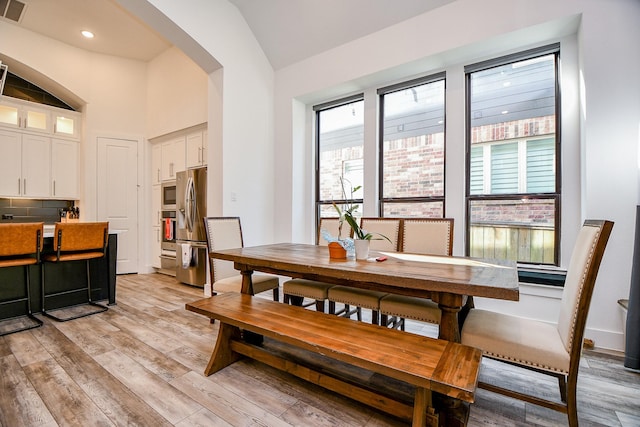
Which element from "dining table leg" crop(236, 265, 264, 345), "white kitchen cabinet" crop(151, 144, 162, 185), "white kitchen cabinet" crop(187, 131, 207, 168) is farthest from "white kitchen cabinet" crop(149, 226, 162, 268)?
"dining table leg" crop(236, 265, 264, 345)

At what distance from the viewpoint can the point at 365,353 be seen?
52.7 inches

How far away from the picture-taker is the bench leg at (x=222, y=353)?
6.52ft

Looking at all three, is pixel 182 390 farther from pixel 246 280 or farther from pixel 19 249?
pixel 19 249

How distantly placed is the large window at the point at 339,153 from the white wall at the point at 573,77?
60 cm

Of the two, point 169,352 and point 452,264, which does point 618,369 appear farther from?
point 169,352

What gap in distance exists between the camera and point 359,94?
4.08 meters

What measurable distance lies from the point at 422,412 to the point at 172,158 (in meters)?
5.10

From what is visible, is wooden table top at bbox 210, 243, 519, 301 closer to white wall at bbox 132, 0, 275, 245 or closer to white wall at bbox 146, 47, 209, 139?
white wall at bbox 132, 0, 275, 245

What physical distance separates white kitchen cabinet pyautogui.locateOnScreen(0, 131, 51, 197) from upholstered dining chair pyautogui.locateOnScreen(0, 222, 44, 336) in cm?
223

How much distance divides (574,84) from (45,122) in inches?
273

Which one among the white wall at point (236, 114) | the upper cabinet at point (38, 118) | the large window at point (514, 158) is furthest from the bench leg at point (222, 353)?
the upper cabinet at point (38, 118)

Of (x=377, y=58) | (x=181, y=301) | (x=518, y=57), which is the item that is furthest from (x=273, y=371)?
(x=518, y=57)

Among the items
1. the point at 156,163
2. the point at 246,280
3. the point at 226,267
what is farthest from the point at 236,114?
the point at 246,280

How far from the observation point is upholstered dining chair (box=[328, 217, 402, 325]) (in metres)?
2.23
